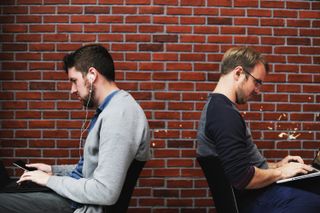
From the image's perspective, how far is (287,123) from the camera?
3.48m

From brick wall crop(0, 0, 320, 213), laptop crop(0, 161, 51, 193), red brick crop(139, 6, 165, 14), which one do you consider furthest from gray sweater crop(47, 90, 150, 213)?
red brick crop(139, 6, 165, 14)

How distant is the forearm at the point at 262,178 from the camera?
2.11 meters

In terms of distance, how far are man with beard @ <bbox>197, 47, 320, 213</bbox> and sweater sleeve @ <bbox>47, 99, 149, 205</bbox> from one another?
1.33ft

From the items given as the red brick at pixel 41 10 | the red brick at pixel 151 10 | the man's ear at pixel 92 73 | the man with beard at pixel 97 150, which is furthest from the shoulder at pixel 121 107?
the red brick at pixel 41 10

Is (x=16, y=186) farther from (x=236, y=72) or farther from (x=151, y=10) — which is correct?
(x=151, y=10)

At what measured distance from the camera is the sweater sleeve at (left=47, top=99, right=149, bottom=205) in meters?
1.85

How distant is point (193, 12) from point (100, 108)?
1.55m

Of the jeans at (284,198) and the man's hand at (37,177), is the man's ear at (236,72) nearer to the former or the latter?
the jeans at (284,198)

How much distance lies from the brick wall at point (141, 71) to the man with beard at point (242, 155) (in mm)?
992

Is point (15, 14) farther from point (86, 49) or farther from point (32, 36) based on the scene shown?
point (86, 49)

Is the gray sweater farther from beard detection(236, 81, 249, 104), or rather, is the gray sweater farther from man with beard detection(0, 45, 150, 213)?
beard detection(236, 81, 249, 104)

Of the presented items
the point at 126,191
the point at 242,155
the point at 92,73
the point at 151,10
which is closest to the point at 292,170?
the point at 242,155

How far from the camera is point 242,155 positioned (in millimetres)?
2080

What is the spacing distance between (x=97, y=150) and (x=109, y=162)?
0.68ft
